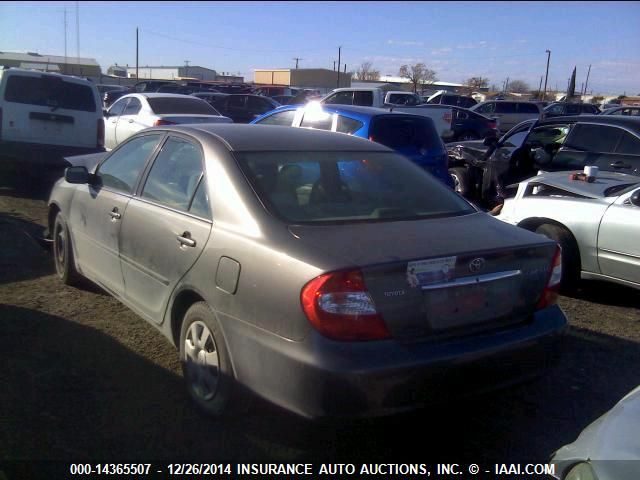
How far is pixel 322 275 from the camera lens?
8.65ft

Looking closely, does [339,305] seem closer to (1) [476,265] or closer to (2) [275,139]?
(1) [476,265]

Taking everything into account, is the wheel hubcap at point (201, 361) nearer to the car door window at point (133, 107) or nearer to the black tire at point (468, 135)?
the car door window at point (133, 107)

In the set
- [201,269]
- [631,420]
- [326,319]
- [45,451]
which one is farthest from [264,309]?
[631,420]

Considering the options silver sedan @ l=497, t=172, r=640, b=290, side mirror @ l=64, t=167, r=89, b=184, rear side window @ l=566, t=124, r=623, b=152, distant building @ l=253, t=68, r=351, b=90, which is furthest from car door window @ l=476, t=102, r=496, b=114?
distant building @ l=253, t=68, r=351, b=90

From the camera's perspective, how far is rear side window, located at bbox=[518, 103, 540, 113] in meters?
26.4

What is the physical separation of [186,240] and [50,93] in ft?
23.9

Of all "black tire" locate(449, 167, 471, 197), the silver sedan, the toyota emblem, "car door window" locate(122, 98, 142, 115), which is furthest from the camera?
"car door window" locate(122, 98, 142, 115)

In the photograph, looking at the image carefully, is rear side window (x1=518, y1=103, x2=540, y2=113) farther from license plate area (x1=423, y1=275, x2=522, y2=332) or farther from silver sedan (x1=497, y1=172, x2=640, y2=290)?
license plate area (x1=423, y1=275, x2=522, y2=332)

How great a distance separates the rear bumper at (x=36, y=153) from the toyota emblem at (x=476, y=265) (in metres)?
7.60

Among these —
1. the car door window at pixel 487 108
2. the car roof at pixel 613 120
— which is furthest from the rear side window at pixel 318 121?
the car door window at pixel 487 108

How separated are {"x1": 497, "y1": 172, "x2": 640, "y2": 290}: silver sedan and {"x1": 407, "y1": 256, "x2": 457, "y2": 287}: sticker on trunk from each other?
9.57ft

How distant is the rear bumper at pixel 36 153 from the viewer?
9047 millimetres

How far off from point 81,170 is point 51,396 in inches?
73.6

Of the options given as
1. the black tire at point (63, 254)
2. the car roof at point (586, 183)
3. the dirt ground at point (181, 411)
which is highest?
the car roof at point (586, 183)
